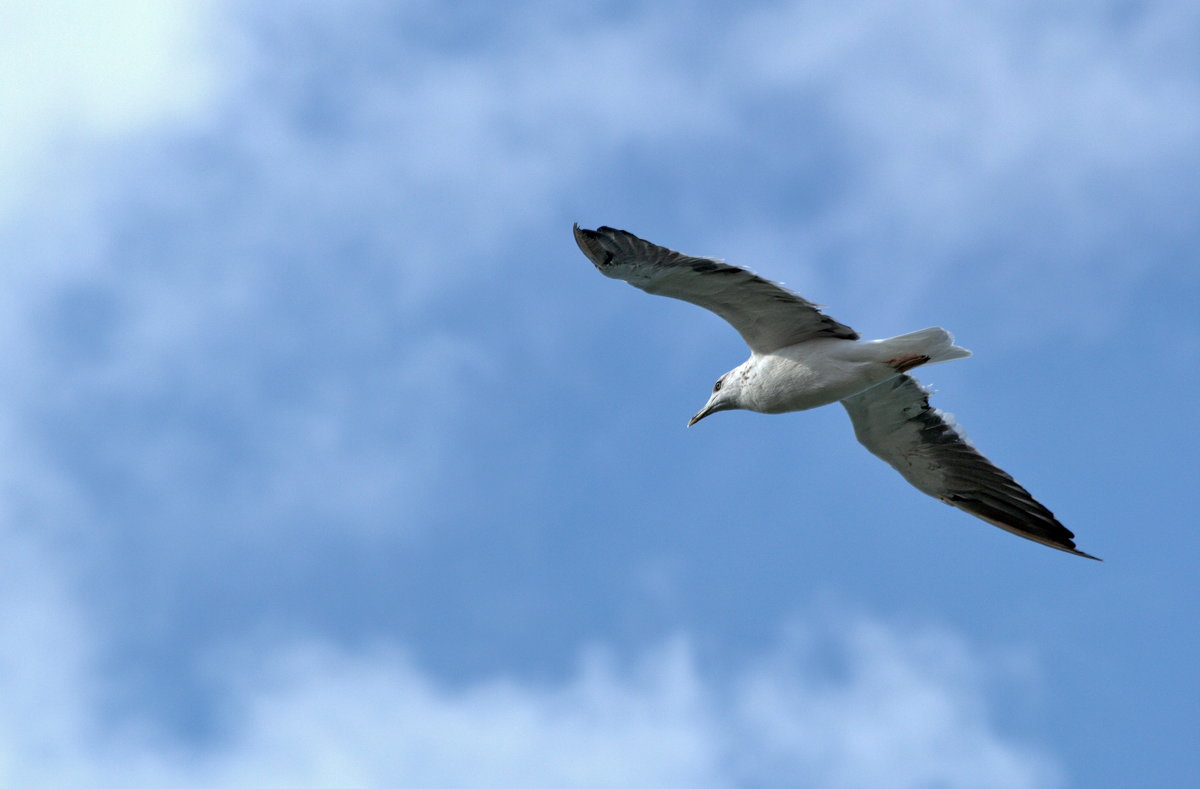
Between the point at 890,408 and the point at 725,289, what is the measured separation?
2732 millimetres

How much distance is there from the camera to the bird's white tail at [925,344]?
1316 centimetres

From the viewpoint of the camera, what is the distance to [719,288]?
1303cm

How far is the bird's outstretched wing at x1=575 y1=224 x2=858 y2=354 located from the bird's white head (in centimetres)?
51

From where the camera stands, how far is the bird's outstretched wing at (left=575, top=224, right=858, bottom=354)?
1234cm

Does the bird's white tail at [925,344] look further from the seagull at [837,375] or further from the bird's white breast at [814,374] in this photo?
the bird's white breast at [814,374]

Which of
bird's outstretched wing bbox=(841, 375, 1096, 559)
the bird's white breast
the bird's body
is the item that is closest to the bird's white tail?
the bird's body

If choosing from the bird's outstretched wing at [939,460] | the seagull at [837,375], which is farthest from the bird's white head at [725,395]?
the bird's outstretched wing at [939,460]

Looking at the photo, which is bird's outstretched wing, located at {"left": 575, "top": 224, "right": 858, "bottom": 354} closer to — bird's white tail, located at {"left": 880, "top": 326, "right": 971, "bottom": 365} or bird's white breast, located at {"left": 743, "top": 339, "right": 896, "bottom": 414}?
bird's white breast, located at {"left": 743, "top": 339, "right": 896, "bottom": 414}

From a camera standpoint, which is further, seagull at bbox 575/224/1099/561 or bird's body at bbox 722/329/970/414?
bird's body at bbox 722/329/970/414

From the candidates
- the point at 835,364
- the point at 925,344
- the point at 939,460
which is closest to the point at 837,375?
the point at 835,364

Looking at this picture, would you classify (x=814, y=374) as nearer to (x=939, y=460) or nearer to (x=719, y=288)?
(x=719, y=288)

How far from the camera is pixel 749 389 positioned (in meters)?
14.2

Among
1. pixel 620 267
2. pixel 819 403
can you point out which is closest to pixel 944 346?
pixel 819 403

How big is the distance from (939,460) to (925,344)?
2.34m
